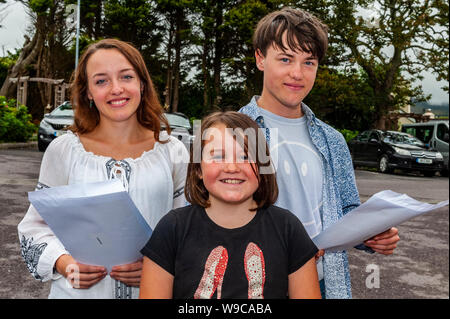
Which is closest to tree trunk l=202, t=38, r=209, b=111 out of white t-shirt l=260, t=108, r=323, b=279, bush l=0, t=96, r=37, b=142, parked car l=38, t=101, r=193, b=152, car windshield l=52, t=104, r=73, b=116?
bush l=0, t=96, r=37, b=142

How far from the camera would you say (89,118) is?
→ 1807 mm

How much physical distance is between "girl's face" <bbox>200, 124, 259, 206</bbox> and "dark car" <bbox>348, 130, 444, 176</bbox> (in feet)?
41.5

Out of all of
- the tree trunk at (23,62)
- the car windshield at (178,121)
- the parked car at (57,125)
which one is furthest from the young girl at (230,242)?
the tree trunk at (23,62)

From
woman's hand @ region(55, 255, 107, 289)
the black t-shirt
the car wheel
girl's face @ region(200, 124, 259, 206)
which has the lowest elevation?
the car wheel

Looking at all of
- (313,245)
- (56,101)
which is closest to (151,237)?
(313,245)

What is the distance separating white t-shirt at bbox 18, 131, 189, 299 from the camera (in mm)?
1591

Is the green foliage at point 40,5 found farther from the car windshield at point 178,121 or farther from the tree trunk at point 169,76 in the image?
the car windshield at point 178,121

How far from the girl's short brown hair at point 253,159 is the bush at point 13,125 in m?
14.3

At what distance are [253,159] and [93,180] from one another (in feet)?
1.96

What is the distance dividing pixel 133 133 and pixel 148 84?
8.2 inches

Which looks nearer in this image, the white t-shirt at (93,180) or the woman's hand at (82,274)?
the woman's hand at (82,274)

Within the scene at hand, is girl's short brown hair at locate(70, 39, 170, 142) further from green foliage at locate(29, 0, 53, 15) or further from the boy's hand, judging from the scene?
green foliage at locate(29, 0, 53, 15)

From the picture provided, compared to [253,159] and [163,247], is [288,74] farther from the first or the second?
[163,247]

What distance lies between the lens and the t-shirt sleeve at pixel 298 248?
136cm
